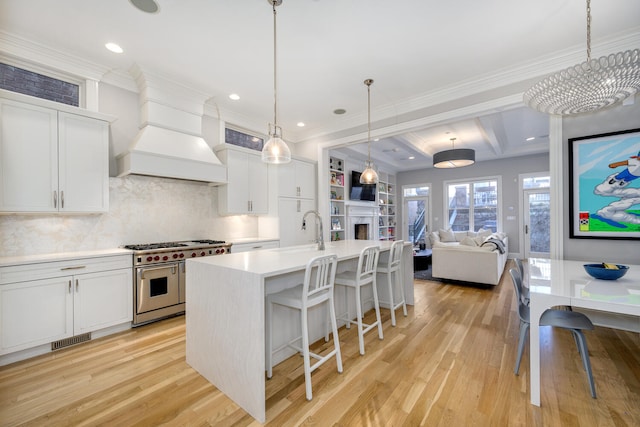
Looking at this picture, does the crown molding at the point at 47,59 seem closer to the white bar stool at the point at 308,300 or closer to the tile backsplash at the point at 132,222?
the tile backsplash at the point at 132,222

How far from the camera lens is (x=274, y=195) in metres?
4.75

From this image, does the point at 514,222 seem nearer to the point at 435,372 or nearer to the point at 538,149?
the point at 538,149

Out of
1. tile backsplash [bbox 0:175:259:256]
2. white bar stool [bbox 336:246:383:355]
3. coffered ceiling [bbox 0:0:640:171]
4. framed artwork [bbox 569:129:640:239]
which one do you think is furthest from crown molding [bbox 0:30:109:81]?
framed artwork [bbox 569:129:640:239]

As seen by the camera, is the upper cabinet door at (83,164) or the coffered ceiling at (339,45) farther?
the upper cabinet door at (83,164)

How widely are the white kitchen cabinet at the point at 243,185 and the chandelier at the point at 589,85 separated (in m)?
3.58

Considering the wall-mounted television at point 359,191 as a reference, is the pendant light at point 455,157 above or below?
above

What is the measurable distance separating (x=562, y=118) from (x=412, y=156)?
4545mm

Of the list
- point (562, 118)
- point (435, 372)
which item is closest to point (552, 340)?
point (435, 372)

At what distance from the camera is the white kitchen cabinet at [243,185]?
163 inches

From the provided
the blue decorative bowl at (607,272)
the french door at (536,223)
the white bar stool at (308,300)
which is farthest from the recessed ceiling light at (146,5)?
the french door at (536,223)

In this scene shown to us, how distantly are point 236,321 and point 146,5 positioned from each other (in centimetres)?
258

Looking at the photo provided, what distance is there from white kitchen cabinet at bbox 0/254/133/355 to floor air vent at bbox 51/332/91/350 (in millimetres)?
73

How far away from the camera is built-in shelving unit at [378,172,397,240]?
8703 mm

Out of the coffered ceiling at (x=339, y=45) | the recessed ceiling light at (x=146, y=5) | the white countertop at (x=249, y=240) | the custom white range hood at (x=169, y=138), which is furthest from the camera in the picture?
the white countertop at (x=249, y=240)
